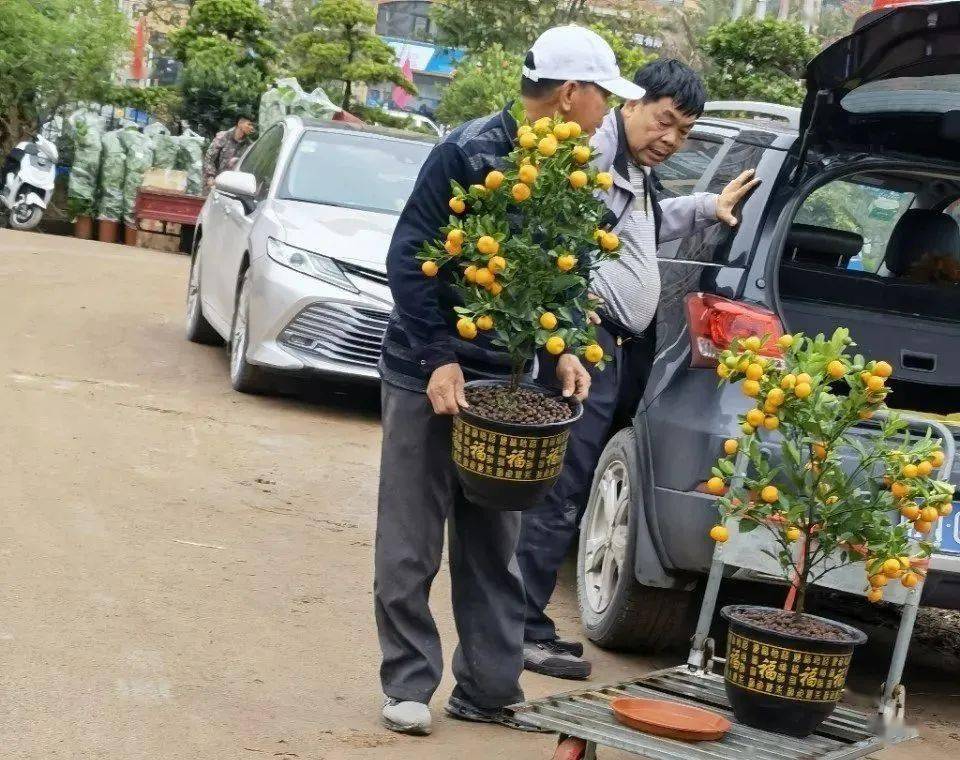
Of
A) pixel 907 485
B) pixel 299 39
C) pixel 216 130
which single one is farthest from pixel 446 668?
pixel 299 39

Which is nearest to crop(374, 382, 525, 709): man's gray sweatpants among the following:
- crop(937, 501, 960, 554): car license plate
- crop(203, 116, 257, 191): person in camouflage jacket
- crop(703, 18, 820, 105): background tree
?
crop(937, 501, 960, 554): car license plate

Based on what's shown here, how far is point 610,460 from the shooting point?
560 cm

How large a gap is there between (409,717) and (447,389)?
2.99 ft

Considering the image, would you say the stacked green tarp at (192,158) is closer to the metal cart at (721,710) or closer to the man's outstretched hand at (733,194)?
the man's outstretched hand at (733,194)

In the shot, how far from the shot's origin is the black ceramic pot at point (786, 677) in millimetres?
4023

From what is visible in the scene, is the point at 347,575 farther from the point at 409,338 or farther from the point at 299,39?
the point at 299,39

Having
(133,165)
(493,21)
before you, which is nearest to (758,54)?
(133,165)

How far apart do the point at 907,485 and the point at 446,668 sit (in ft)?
5.64

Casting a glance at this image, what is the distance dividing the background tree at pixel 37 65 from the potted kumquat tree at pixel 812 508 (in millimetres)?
22411

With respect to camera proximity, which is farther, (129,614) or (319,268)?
(319,268)

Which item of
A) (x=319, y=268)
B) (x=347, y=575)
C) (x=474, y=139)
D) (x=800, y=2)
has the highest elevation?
(x=800, y=2)

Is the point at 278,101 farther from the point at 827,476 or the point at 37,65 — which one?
the point at 827,476

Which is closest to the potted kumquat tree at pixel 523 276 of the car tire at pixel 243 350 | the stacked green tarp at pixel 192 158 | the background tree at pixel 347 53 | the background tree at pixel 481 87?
the car tire at pixel 243 350

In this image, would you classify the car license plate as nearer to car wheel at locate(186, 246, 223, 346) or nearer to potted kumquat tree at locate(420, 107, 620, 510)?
potted kumquat tree at locate(420, 107, 620, 510)
